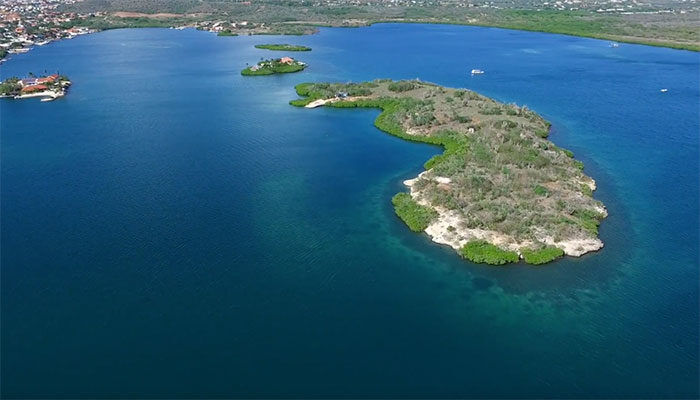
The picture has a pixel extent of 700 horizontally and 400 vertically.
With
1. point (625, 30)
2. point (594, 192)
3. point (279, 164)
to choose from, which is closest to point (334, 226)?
point (279, 164)

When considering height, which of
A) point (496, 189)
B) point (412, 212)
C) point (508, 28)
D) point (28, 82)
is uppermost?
point (508, 28)

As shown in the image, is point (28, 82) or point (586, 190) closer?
point (586, 190)

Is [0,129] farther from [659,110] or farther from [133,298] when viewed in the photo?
[659,110]

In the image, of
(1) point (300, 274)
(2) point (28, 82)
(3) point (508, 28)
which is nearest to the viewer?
(1) point (300, 274)

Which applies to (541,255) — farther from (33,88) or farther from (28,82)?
(28,82)

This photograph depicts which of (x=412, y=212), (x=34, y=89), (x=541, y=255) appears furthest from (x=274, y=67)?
(x=541, y=255)

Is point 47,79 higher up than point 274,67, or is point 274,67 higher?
point 274,67
